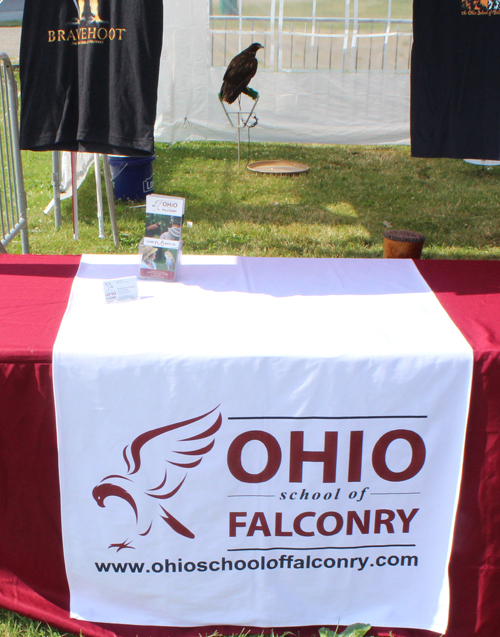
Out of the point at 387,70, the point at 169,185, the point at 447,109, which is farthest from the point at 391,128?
the point at 447,109

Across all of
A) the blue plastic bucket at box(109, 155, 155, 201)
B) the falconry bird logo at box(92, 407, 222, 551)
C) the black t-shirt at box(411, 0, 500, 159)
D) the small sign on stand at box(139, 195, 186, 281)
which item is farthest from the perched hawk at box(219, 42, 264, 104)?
the falconry bird logo at box(92, 407, 222, 551)

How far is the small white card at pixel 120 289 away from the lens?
173cm

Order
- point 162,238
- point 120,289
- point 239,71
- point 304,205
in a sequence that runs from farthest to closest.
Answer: point 239,71, point 304,205, point 162,238, point 120,289

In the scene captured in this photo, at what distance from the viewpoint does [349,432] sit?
4.87 feet

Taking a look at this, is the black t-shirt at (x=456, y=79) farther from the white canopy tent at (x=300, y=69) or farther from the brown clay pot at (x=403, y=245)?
the white canopy tent at (x=300, y=69)

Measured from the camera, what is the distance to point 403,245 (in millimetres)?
2170

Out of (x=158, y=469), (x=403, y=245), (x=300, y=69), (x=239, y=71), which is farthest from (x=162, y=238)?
(x=300, y=69)

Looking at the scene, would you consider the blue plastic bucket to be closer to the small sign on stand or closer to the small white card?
the small sign on stand

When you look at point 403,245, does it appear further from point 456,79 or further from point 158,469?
point 158,469

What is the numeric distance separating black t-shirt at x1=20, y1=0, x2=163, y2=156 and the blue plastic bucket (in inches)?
98.1

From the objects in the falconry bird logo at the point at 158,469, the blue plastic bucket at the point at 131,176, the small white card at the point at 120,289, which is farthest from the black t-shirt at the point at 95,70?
the blue plastic bucket at the point at 131,176

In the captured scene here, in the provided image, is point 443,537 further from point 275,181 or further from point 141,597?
point 275,181

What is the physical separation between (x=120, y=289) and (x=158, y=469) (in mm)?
534

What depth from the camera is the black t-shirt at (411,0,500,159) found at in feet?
7.98
